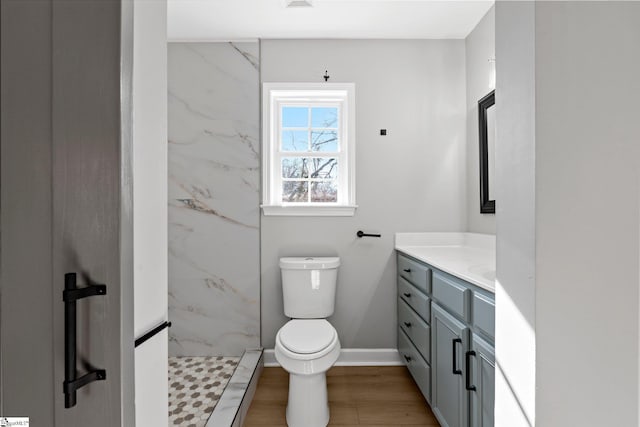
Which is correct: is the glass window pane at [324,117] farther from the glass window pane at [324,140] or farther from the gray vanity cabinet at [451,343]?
the gray vanity cabinet at [451,343]

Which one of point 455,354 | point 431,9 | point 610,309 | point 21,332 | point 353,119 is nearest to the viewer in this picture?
point 21,332

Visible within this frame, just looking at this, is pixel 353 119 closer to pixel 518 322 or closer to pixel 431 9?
pixel 431 9

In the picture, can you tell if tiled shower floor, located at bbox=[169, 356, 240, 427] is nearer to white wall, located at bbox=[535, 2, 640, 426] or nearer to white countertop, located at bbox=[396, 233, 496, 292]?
white countertop, located at bbox=[396, 233, 496, 292]

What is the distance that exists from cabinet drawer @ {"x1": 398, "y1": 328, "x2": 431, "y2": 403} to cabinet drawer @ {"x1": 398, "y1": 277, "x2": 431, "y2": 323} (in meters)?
0.26

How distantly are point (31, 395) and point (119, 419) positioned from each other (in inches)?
5.6

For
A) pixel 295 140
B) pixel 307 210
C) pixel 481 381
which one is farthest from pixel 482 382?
pixel 295 140

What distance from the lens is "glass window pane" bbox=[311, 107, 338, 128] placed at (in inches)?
103

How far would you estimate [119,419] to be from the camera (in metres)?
0.57

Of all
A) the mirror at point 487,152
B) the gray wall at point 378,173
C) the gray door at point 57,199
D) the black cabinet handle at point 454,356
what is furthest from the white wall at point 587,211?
the gray wall at point 378,173

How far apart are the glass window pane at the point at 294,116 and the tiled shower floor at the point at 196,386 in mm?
1855

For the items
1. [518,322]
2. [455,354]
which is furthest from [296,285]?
[518,322]

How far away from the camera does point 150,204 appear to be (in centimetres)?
81

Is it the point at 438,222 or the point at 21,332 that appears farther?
the point at 438,222

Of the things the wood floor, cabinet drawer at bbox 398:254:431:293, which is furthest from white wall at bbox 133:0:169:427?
cabinet drawer at bbox 398:254:431:293
